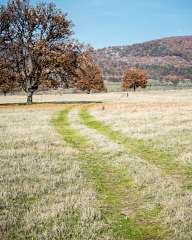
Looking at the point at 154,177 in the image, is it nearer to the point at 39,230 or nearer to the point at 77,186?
the point at 77,186

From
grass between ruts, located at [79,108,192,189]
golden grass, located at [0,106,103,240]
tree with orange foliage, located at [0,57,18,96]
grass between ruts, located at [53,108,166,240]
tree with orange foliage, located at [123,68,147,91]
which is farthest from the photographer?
tree with orange foliage, located at [123,68,147,91]

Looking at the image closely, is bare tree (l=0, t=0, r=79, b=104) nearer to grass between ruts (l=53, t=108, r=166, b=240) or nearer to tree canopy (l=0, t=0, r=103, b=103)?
tree canopy (l=0, t=0, r=103, b=103)

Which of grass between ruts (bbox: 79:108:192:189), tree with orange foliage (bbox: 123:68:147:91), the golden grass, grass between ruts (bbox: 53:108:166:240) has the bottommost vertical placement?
grass between ruts (bbox: 79:108:192:189)

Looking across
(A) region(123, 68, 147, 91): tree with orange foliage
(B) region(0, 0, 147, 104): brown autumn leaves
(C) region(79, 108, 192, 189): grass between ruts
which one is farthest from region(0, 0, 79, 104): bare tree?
(A) region(123, 68, 147, 91): tree with orange foliage

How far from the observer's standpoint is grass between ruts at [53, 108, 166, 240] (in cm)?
956

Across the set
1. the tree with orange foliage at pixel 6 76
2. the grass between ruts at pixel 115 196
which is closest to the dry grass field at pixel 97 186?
the grass between ruts at pixel 115 196

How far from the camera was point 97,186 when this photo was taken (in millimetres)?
13750

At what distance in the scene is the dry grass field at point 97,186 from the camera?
9766mm

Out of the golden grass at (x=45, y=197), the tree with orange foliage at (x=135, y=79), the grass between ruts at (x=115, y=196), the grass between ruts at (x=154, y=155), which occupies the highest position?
the tree with orange foliage at (x=135, y=79)

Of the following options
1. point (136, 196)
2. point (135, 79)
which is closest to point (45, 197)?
point (136, 196)

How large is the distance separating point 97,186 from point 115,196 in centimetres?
130

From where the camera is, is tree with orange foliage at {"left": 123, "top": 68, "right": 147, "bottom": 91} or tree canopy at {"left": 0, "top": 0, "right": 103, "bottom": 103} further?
tree with orange foliage at {"left": 123, "top": 68, "right": 147, "bottom": 91}

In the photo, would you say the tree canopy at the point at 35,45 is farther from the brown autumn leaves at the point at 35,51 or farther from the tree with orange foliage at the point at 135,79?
the tree with orange foliage at the point at 135,79

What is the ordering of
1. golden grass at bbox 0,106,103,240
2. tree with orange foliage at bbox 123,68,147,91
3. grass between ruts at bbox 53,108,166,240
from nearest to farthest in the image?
grass between ruts at bbox 53,108,166,240
golden grass at bbox 0,106,103,240
tree with orange foliage at bbox 123,68,147,91
